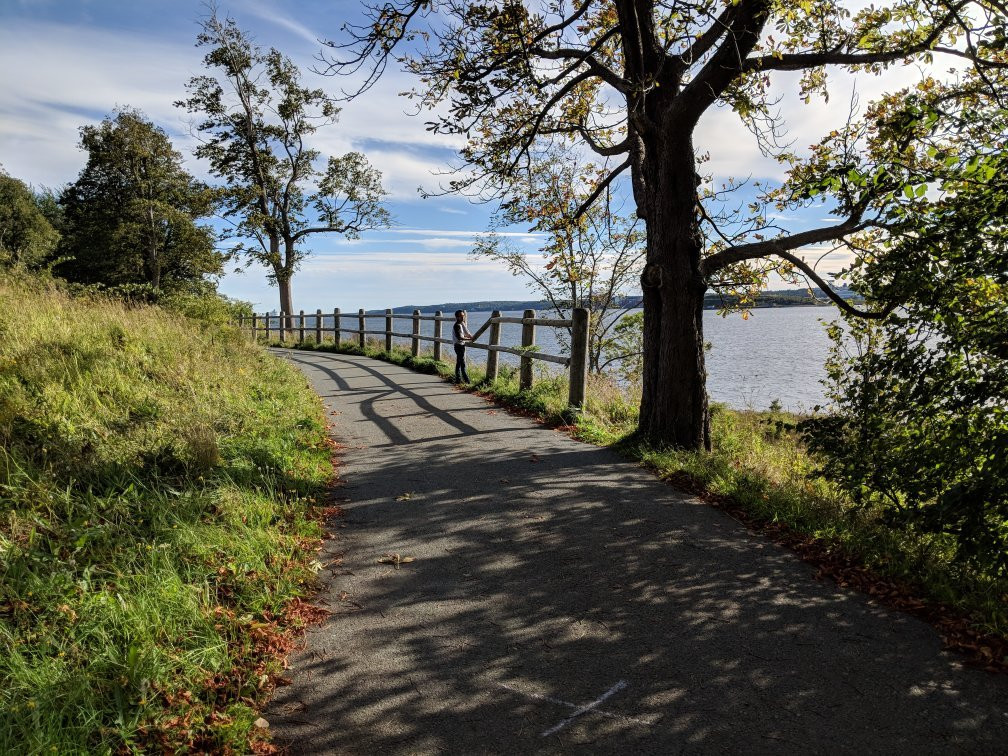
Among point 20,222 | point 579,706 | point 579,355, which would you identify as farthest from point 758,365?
point 20,222

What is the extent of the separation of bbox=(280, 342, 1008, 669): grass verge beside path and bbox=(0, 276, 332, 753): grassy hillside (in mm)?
3671

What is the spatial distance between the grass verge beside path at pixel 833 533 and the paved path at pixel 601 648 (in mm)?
207

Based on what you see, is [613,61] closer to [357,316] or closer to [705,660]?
[705,660]

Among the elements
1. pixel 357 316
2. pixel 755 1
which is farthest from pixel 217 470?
pixel 357 316

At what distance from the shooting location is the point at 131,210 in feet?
94.7

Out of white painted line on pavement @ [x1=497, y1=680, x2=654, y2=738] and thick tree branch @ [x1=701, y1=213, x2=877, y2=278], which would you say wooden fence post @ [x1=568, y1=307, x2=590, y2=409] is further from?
white painted line on pavement @ [x1=497, y1=680, x2=654, y2=738]

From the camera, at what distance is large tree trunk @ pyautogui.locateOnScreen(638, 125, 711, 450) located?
23.3ft

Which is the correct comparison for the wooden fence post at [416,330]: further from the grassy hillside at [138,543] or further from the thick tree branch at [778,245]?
the thick tree branch at [778,245]

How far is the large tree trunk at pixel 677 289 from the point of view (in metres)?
7.11

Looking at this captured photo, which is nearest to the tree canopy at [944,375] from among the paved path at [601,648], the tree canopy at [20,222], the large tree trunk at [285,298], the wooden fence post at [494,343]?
the paved path at [601,648]

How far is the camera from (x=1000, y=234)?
3969 millimetres

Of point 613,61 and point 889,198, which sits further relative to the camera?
point 613,61

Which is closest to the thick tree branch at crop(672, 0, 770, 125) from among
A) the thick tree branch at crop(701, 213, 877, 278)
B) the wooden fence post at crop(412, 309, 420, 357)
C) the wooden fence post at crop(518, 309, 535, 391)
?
the thick tree branch at crop(701, 213, 877, 278)

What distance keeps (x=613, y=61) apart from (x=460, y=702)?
33.6ft
